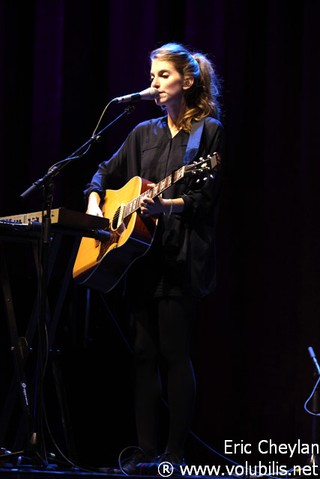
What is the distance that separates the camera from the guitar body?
290 centimetres

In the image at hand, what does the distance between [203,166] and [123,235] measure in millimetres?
450

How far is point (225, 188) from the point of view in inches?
154

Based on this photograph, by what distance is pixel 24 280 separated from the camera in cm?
355

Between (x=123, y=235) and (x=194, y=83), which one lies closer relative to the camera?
(x=123, y=235)

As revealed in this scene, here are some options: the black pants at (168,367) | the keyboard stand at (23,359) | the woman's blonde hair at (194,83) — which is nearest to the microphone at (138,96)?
the woman's blonde hair at (194,83)

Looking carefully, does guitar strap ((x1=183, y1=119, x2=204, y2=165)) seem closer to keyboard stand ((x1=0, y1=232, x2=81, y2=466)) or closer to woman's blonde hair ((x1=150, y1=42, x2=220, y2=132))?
woman's blonde hair ((x1=150, y1=42, x2=220, y2=132))

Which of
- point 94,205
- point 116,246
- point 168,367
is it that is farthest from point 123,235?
point 168,367

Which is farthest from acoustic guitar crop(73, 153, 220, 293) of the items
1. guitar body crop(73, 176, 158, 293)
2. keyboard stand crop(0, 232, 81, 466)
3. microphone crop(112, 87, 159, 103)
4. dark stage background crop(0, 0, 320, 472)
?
dark stage background crop(0, 0, 320, 472)

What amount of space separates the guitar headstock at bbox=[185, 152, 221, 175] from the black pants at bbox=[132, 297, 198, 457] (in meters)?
0.53

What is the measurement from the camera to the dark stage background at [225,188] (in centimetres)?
366

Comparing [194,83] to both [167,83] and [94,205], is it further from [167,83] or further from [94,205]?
[94,205]

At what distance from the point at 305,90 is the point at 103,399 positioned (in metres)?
1.94

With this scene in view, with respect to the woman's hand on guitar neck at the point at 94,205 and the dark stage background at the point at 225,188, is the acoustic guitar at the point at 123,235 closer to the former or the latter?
the woman's hand on guitar neck at the point at 94,205

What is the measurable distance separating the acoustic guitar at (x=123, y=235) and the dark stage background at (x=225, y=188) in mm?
503
